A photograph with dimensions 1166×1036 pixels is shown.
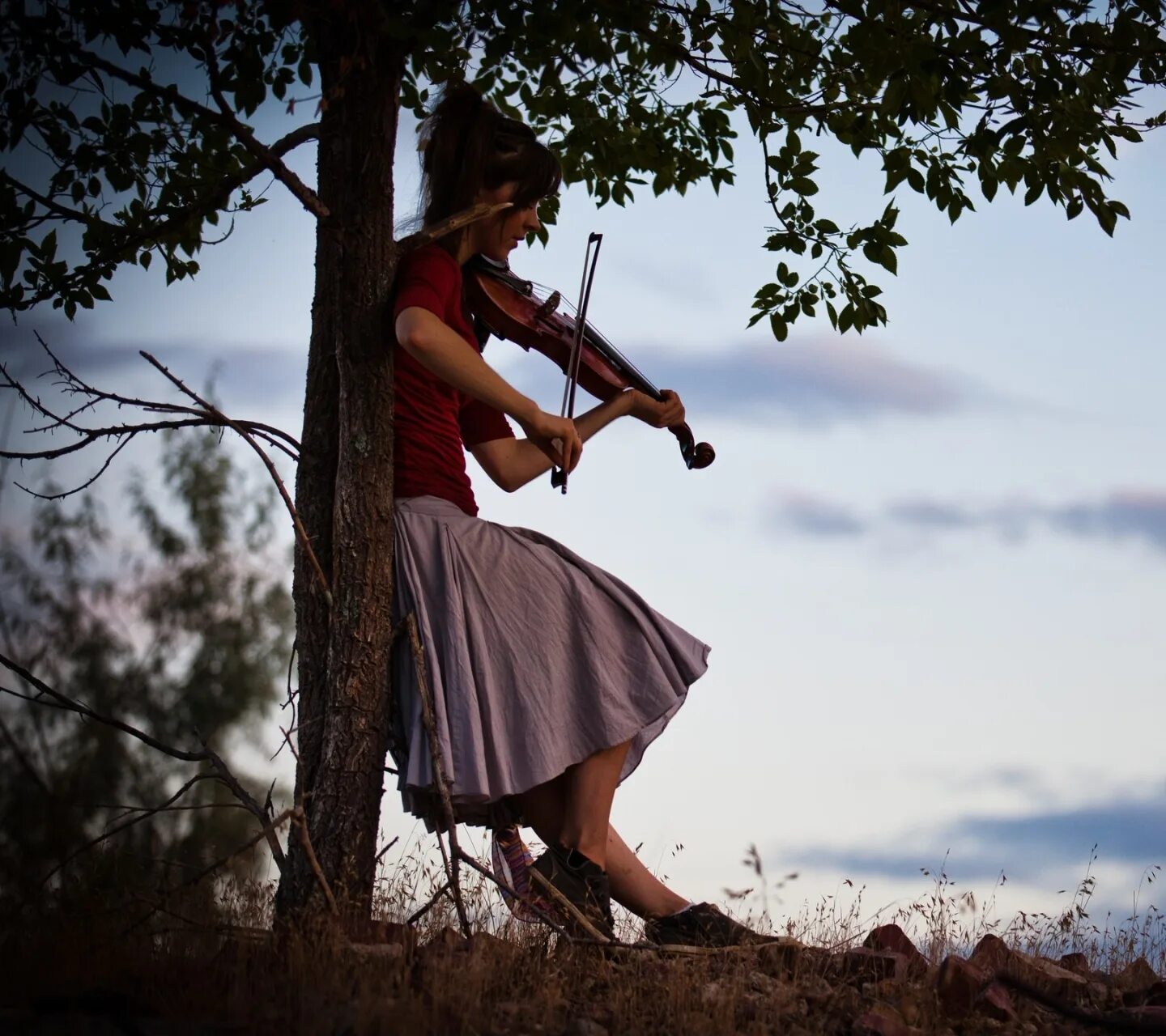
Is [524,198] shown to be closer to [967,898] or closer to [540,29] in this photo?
[540,29]

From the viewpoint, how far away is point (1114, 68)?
194 inches

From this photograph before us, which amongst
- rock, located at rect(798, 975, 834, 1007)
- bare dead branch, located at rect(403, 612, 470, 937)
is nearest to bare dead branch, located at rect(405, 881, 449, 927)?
bare dead branch, located at rect(403, 612, 470, 937)

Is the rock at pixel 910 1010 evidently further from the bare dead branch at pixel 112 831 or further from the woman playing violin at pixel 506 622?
the bare dead branch at pixel 112 831

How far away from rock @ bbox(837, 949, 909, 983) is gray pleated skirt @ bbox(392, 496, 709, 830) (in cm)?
99

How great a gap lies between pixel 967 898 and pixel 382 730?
7.44 ft

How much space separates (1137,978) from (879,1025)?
1.74m

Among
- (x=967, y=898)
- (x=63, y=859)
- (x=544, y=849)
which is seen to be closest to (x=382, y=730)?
(x=544, y=849)

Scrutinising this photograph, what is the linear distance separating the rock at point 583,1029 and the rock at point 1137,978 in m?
2.26

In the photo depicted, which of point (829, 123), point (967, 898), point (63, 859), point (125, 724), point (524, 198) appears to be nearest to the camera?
point (63, 859)

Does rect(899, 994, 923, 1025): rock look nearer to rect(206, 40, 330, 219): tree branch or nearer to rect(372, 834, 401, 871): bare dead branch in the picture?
rect(372, 834, 401, 871): bare dead branch

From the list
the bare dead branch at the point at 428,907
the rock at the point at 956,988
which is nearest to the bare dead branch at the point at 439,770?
the bare dead branch at the point at 428,907

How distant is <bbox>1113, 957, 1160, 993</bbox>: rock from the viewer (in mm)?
5109

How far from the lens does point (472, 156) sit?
4812mm

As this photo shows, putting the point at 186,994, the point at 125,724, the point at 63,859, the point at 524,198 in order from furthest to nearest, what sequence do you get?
the point at 524,198
the point at 125,724
the point at 63,859
the point at 186,994
